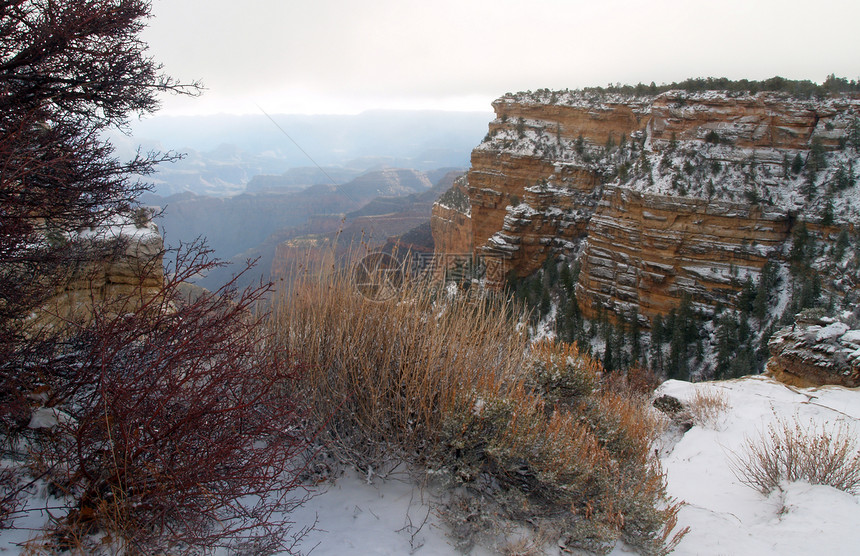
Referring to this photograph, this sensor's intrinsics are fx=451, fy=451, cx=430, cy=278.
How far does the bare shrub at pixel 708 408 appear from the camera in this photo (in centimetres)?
720

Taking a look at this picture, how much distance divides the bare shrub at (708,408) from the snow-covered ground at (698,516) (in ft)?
2.24

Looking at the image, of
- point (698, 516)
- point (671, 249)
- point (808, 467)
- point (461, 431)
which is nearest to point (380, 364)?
point (461, 431)

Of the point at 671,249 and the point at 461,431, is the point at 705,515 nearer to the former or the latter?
the point at 461,431

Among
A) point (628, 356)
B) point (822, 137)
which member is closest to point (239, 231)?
point (628, 356)

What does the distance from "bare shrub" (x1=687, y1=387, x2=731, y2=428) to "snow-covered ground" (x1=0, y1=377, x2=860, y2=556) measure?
26.9 inches

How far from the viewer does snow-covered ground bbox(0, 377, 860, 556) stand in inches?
117

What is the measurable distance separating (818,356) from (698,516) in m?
7.69

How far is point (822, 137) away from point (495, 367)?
25.6m

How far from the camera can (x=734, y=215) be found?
840 inches

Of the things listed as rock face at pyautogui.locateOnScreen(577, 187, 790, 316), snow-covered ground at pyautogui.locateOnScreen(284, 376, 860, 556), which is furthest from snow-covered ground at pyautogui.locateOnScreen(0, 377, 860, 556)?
rock face at pyautogui.locateOnScreen(577, 187, 790, 316)

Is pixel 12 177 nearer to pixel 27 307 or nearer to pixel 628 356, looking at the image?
pixel 27 307

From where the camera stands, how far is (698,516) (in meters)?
4.21

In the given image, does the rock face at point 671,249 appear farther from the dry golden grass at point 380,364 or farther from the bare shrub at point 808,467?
the dry golden grass at point 380,364

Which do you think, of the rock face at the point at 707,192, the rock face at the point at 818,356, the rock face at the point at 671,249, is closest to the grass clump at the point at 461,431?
the rock face at the point at 818,356
